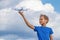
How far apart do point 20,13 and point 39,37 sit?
1529mm

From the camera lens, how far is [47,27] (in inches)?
1249

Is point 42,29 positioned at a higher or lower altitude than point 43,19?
lower

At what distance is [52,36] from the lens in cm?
3170

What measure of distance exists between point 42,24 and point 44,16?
0.39m

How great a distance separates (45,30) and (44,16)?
65cm

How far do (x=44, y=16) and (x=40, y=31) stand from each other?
73cm

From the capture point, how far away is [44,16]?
31.6m

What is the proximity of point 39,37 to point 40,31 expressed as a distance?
29 cm

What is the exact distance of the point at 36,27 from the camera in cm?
3145

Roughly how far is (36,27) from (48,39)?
2.57ft

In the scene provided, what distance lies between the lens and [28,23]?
31188 millimetres

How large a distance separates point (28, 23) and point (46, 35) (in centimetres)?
106

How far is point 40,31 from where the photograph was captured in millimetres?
31453

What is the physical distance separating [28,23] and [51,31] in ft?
4.22
